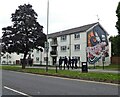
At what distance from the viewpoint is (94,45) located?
70750 mm

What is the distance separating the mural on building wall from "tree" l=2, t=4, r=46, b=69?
19.0 meters

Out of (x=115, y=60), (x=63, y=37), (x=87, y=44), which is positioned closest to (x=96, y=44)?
(x=87, y=44)

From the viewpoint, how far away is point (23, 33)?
49688 mm

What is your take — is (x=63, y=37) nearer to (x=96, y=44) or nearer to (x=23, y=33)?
(x=96, y=44)

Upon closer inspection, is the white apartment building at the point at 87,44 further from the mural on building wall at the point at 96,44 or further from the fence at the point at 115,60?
the fence at the point at 115,60

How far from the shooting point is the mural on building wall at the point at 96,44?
6875 cm

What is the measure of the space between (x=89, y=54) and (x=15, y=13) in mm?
23695

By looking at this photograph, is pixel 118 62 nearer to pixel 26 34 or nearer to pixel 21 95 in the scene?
pixel 26 34

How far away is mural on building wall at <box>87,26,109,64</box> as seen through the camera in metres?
68.8

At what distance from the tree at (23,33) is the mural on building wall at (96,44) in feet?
62.4

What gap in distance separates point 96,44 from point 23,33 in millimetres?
25913

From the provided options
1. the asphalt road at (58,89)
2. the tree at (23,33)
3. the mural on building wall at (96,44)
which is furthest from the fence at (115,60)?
the asphalt road at (58,89)

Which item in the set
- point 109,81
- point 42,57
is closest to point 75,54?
point 42,57

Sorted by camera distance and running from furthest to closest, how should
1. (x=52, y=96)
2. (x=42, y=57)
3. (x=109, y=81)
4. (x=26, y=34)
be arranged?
1. (x=42, y=57)
2. (x=26, y=34)
3. (x=109, y=81)
4. (x=52, y=96)
